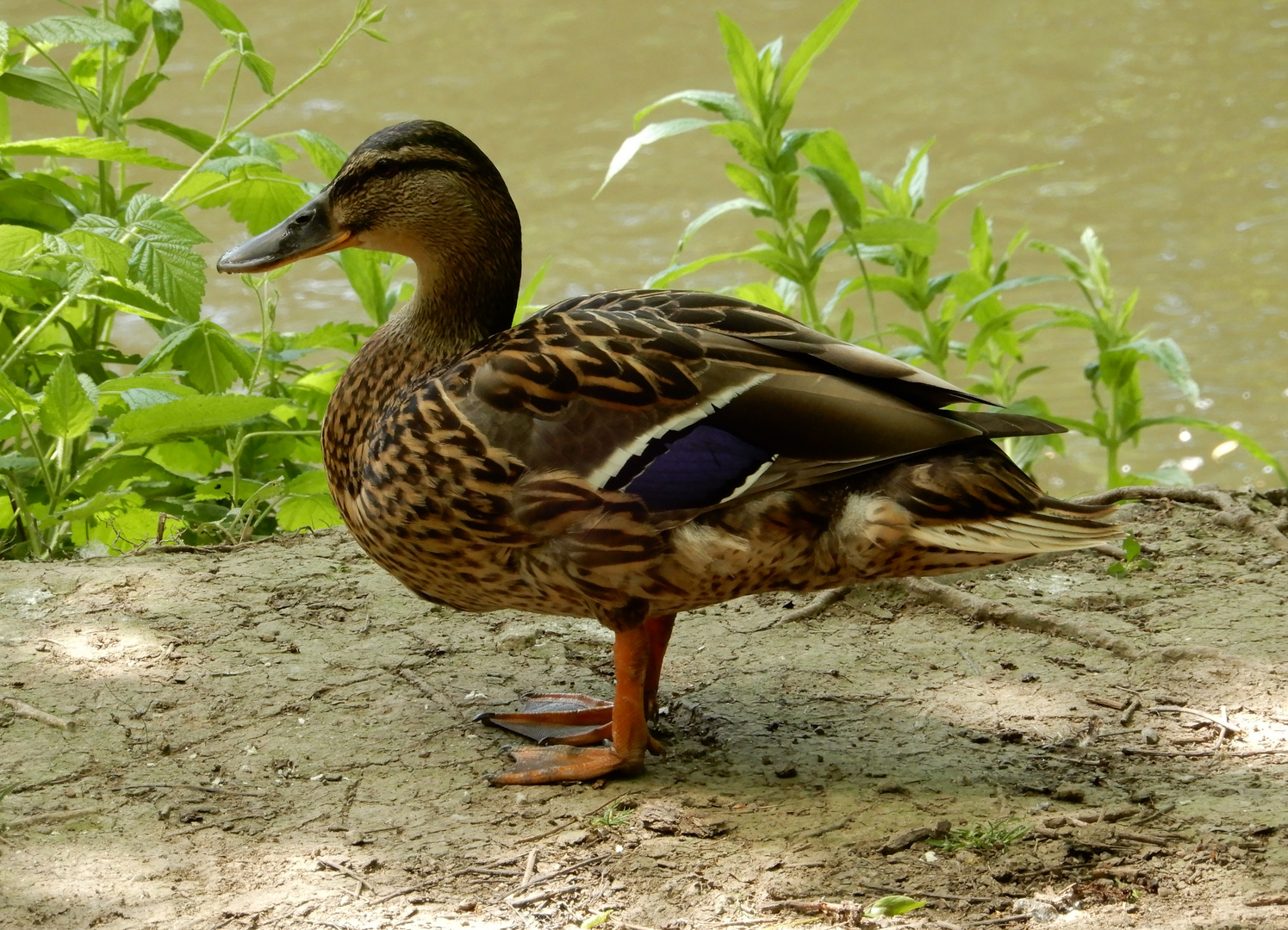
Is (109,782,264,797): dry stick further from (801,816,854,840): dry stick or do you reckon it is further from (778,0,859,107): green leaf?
(778,0,859,107): green leaf

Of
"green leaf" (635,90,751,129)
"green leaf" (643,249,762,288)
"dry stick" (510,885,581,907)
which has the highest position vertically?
"green leaf" (635,90,751,129)

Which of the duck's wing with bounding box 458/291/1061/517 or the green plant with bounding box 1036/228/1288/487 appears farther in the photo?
the green plant with bounding box 1036/228/1288/487

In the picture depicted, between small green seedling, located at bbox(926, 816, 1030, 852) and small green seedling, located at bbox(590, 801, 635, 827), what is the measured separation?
1.84 feet

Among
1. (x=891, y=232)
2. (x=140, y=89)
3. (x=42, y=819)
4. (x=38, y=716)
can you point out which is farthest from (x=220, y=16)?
(x=42, y=819)

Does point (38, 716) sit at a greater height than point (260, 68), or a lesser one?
lesser

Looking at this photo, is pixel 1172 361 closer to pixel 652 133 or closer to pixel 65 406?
pixel 652 133

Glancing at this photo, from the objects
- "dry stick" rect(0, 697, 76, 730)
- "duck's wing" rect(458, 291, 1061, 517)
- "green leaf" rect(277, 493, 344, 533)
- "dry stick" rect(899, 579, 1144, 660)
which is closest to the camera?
"duck's wing" rect(458, 291, 1061, 517)

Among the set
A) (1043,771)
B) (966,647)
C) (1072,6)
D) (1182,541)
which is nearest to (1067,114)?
(1072,6)

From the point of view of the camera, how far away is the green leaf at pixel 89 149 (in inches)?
153

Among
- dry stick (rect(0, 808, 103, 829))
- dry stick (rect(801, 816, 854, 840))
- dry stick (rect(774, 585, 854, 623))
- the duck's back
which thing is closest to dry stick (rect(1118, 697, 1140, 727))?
the duck's back

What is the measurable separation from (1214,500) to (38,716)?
326 centimetres

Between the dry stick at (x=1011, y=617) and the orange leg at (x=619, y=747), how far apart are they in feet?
3.52

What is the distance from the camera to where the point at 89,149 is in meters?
3.89

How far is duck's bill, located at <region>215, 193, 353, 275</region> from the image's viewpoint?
3.16 meters
